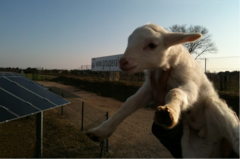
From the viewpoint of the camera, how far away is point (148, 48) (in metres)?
2.24

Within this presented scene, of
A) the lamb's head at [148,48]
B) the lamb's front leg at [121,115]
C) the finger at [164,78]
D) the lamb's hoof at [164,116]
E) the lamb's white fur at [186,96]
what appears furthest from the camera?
the finger at [164,78]

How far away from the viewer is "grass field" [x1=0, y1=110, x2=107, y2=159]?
655 cm

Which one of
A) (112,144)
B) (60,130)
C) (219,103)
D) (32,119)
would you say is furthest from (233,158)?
(32,119)

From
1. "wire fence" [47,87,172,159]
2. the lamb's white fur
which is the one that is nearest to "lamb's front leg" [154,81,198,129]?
the lamb's white fur

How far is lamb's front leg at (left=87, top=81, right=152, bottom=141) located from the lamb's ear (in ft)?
2.65

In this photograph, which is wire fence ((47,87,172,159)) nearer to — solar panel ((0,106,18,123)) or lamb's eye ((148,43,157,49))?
solar panel ((0,106,18,123))

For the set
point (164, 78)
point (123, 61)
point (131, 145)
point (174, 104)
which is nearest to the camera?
point (174, 104)

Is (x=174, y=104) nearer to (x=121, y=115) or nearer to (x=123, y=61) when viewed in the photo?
(x=123, y=61)

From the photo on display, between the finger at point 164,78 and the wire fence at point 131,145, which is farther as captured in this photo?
the wire fence at point 131,145

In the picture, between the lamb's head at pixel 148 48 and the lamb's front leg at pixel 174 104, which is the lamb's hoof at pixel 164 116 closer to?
the lamb's front leg at pixel 174 104

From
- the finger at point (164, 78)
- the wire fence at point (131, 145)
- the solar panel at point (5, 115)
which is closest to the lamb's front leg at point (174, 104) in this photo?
Result: the finger at point (164, 78)

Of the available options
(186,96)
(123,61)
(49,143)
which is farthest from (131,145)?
(123,61)

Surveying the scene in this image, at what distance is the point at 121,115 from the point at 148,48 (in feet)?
3.50

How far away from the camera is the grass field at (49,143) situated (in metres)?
6.55
